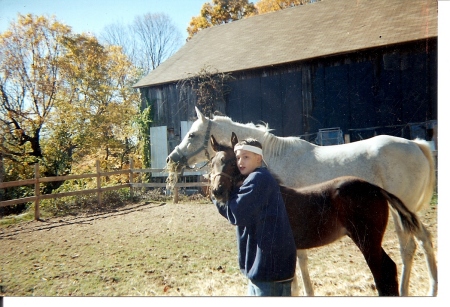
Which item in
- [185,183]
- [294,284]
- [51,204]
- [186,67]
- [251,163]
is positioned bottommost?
[294,284]

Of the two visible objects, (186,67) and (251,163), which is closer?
(251,163)

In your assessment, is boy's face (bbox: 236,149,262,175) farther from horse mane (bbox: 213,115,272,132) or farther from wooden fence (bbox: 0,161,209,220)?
wooden fence (bbox: 0,161,209,220)

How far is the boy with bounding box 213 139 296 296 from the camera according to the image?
211cm

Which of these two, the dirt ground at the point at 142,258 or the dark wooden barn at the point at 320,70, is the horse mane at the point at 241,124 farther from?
the dirt ground at the point at 142,258

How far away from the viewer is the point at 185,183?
325 centimetres

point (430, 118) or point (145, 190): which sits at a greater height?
point (430, 118)

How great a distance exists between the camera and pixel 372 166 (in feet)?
8.90

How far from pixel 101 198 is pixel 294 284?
87.4 inches

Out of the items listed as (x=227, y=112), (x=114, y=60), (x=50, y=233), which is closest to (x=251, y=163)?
(x=227, y=112)

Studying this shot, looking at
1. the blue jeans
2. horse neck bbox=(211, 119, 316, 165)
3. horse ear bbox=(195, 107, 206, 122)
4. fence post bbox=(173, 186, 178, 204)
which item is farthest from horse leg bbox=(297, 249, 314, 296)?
horse ear bbox=(195, 107, 206, 122)

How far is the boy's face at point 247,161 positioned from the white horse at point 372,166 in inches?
27.0

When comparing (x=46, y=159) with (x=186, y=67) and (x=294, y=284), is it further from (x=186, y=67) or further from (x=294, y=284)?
(x=294, y=284)

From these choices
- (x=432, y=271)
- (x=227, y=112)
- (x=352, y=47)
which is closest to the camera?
(x=432, y=271)

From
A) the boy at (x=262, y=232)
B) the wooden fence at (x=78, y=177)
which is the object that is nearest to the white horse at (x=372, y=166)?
the boy at (x=262, y=232)
